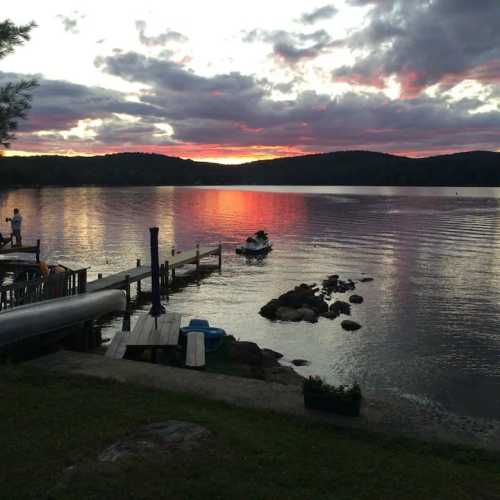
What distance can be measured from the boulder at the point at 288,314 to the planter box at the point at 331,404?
18.6m

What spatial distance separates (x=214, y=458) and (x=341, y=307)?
2522cm

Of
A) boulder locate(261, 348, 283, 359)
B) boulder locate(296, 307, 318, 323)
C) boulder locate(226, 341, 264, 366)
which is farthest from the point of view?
boulder locate(296, 307, 318, 323)

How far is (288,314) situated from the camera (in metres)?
30.5

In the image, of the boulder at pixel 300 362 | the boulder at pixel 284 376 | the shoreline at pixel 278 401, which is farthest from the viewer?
the boulder at pixel 300 362

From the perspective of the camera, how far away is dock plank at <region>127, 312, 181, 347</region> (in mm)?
16848

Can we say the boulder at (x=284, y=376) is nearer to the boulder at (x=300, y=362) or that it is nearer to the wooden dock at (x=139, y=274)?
the boulder at (x=300, y=362)

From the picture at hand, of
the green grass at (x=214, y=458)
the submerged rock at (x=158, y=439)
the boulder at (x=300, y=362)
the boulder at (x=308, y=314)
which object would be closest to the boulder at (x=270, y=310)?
the boulder at (x=308, y=314)

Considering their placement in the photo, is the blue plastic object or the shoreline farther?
the blue plastic object

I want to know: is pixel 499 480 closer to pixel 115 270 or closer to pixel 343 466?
pixel 343 466

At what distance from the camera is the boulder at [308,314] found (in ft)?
98.5

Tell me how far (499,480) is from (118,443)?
6861 mm

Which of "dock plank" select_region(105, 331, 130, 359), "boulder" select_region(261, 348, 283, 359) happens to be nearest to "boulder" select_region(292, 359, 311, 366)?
"boulder" select_region(261, 348, 283, 359)

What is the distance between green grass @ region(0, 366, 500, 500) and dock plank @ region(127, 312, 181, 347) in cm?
520

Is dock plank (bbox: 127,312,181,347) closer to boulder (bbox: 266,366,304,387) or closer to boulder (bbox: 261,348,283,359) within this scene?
boulder (bbox: 266,366,304,387)
